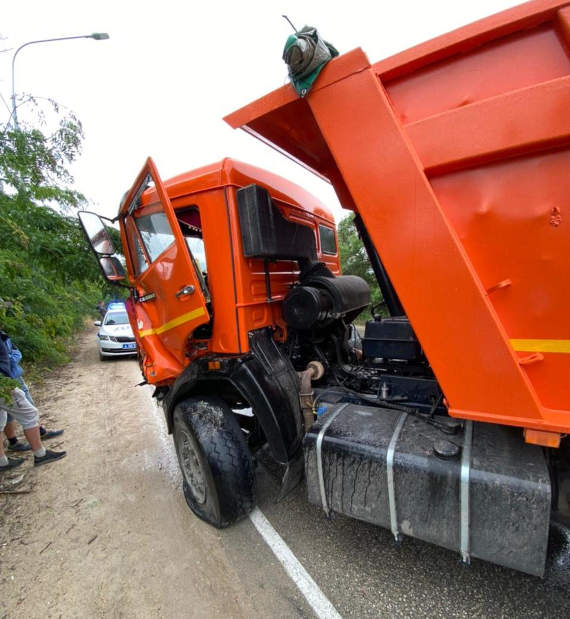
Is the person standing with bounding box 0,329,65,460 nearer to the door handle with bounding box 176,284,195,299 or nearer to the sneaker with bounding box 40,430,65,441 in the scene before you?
the sneaker with bounding box 40,430,65,441

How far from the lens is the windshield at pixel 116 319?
8.88 meters

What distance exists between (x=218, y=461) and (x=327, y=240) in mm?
2556

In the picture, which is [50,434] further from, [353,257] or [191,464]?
[353,257]

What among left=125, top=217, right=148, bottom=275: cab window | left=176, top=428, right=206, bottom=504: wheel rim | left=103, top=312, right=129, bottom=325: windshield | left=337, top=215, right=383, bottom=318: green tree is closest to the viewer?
left=176, top=428, right=206, bottom=504: wheel rim

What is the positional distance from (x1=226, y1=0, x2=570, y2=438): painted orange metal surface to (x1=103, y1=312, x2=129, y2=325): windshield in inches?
351

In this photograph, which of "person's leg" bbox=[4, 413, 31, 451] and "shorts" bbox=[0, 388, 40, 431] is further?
"person's leg" bbox=[4, 413, 31, 451]

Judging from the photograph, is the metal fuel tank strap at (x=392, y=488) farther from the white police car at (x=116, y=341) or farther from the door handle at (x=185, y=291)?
the white police car at (x=116, y=341)


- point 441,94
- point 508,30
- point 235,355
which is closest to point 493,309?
point 441,94

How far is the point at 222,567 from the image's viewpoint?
79.8 inches

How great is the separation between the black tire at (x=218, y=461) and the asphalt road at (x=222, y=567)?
0.20 meters

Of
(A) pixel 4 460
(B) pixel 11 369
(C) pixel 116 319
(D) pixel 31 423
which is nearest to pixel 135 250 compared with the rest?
(B) pixel 11 369

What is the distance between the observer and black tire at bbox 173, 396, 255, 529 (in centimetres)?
220

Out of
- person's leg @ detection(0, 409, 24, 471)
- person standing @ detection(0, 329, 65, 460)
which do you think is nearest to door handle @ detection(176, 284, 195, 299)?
person standing @ detection(0, 329, 65, 460)

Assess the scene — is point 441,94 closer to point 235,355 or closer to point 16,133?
point 235,355
